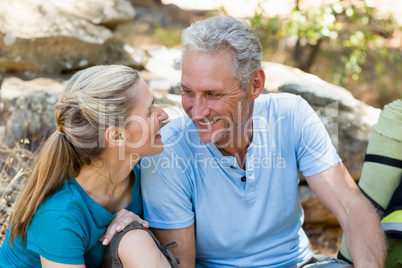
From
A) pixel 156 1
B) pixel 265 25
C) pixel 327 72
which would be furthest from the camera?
pixel 156 1

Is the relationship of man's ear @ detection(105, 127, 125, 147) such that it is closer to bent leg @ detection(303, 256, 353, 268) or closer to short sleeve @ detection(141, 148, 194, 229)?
short sleeve @ detection(141, 148, 194, 229)

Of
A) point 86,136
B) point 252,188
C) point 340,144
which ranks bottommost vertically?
point 340,144

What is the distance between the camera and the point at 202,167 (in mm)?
2184

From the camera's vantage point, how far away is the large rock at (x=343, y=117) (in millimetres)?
3484

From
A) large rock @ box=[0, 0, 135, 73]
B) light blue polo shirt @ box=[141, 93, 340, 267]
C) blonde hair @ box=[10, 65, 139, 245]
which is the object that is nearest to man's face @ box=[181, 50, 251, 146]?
light blue polo shirt @ box=[141, 93, 340, 267]

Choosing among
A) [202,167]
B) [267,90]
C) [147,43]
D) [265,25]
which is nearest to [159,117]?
[202,167]

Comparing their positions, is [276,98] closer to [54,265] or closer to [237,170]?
[237,170]

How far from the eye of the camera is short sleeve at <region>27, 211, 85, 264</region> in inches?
70.7

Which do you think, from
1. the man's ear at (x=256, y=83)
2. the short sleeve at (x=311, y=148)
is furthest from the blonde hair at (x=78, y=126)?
the short sleeve at (x=311, y=148)

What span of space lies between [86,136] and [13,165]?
4.53ft

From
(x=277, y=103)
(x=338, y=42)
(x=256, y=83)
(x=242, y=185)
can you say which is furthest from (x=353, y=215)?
(x=338, y=42)

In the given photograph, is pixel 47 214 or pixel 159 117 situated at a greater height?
pixel 159 117

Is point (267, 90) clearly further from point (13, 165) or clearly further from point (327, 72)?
point (327, 72)

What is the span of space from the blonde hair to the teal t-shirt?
0.17 ft
